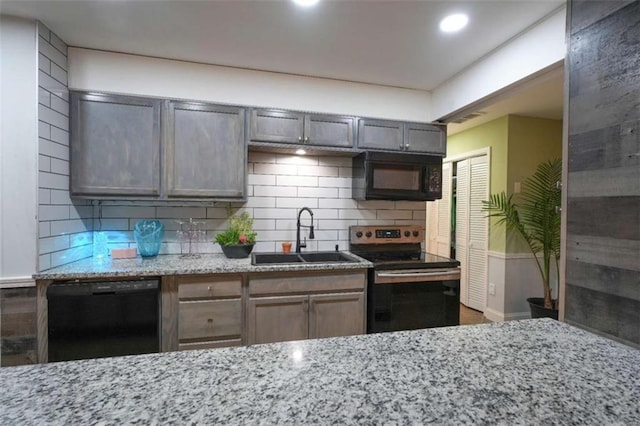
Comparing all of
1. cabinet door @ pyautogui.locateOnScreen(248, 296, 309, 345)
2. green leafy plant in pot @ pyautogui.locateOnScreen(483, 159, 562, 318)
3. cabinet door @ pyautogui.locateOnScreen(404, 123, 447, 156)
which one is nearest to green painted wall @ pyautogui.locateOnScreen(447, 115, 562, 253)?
green leafy plant in pot @ pyautogui.locateOnScreen(483, 159, 562, 318)

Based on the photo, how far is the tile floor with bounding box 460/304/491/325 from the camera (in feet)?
11.9

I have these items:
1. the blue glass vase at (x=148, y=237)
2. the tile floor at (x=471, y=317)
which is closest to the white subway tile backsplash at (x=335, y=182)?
the blue glass vase at (x=148, y=237)

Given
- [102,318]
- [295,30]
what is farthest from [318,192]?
[102,318]

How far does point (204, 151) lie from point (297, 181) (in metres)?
0.86

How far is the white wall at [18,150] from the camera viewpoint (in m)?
1.84

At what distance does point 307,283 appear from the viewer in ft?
7.59

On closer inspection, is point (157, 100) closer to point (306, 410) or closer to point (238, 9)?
point (238, 9)

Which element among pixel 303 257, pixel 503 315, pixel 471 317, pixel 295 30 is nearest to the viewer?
pixel 295 30

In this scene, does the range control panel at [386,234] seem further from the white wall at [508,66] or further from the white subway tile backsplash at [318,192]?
the white wall at [508,66]

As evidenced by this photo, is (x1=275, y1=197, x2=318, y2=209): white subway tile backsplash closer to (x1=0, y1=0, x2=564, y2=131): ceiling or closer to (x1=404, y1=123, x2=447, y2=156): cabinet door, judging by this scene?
(x1=404, y1=123, x2=447, y2=156): cabinet door

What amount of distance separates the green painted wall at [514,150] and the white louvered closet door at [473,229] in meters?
0.15

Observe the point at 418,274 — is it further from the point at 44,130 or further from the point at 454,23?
the point at 44,130

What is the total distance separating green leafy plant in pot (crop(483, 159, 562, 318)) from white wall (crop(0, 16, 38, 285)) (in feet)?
13.0

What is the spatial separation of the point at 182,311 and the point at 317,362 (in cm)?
165
